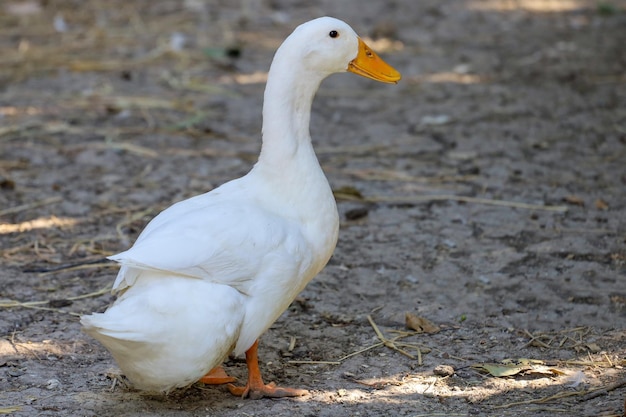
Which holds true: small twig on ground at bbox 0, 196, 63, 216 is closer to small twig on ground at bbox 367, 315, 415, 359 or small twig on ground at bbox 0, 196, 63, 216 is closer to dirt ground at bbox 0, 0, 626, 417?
dirt ground at bbox 0, 0, 626, 417

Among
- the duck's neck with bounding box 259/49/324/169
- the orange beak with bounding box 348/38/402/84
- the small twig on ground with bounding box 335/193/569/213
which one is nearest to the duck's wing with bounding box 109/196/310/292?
the duck's neck with bounding box 259/49/324/169

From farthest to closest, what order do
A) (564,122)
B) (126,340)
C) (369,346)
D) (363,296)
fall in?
(564,122), (363,296), (369,346), (126,340)

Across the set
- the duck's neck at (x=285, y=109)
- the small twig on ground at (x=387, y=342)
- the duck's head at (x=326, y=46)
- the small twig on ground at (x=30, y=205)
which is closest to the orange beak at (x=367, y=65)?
the duck's head at (x=326, y=46)

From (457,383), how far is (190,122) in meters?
3.41

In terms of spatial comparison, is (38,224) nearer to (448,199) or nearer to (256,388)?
(256,388)

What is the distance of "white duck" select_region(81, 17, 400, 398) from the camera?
112 inches

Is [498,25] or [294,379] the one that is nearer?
[294,379]

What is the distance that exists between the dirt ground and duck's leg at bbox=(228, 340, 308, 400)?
0.04 metres

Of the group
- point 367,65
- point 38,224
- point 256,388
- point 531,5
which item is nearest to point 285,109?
point 367,65

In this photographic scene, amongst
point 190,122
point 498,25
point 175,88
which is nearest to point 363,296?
point 190,122

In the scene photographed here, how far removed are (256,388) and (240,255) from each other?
0.49 m

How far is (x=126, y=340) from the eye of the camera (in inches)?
109

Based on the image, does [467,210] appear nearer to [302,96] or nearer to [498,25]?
[302,96]

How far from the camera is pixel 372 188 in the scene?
17.0ft
